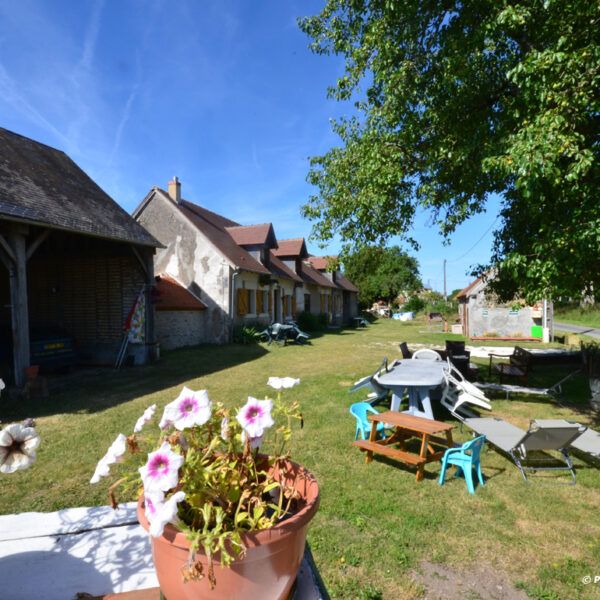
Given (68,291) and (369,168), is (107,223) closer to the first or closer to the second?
(68,291)

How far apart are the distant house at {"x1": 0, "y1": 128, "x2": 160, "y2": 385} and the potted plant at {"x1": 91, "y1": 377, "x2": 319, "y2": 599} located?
8848mm

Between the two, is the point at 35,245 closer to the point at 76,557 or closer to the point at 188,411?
Answer: the point at 76,557

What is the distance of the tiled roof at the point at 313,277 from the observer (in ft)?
82.2

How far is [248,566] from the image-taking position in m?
1.05

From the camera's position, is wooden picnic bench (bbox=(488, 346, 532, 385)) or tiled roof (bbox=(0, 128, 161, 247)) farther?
wooden picnic bench (bbox=(488, 346, 532, 385))

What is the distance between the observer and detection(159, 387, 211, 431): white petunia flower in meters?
1.14

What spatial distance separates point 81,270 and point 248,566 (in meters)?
12.7

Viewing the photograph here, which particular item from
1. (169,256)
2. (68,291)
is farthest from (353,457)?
(169,256)

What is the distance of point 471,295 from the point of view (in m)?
21.7

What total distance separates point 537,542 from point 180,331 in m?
13.6

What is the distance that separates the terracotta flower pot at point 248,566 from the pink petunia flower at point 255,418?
0.87 ft

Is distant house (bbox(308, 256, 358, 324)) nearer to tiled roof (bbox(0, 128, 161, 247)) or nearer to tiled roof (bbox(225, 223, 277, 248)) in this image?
tiled roof (bbox(225, 223, 277, 248))

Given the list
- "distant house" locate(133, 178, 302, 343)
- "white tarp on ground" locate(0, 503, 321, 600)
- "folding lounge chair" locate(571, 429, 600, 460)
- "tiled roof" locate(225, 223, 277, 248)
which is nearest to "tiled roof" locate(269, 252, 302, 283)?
"tiled roof" locate(225, 223, 277, 248)

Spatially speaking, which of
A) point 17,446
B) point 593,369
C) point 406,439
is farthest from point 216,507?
point 593,369
